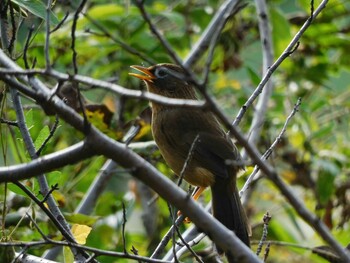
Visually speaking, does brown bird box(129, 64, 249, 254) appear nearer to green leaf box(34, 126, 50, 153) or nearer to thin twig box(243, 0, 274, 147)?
thin twig box(243, 0, 274, 147)

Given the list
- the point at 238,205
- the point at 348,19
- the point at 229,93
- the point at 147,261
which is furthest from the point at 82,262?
the point at 348,19

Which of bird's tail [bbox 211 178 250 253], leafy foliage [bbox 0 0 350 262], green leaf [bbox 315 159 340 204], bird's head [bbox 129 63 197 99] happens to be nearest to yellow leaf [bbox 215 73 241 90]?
leafy foliage [bbox 0 0 350 262]

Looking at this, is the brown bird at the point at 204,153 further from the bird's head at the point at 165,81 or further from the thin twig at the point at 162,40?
the thin twig at the point at 162,40

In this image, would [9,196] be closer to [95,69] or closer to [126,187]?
[95,69]

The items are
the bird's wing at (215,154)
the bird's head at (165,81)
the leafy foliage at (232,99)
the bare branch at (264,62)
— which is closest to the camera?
the bird's wing at (215,154)

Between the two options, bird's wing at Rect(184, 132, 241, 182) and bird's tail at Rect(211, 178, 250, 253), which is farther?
bird's wing at Rect(184, 132, 241, 182)

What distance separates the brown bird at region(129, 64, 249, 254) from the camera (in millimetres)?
4586

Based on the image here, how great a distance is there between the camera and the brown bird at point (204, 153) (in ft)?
15.0

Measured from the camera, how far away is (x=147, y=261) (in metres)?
3.10

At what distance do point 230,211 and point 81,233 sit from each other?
1065 mm

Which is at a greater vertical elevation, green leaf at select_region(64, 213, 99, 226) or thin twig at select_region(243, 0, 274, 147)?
thin twig at select_region(243, 0, 274, 147)

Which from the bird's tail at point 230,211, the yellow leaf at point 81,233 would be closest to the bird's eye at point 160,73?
the bird's tail at point 230,211

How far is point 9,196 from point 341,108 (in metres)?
3.43

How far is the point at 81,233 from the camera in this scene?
3.80 m
